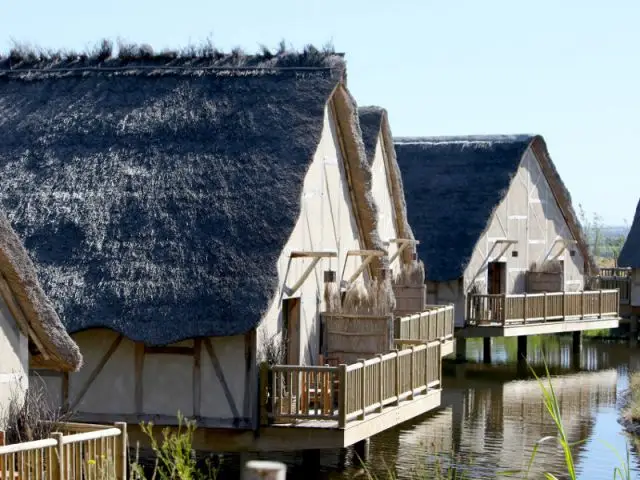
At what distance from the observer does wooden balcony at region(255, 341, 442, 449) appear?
16906 millimetres

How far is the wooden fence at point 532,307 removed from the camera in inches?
1228

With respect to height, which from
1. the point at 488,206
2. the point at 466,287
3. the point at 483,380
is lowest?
the point at 483,380

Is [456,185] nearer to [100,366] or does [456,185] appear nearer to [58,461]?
[100,366]

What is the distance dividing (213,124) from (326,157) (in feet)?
7.07

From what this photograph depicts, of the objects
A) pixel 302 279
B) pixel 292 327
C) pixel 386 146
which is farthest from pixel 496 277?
pixel 302 279

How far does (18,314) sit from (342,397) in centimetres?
560

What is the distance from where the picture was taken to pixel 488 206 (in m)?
33.9

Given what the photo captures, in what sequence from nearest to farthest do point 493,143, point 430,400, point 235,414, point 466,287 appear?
1. point 235,414
2. point 430,400
3. point 466,287
4. point 493,143

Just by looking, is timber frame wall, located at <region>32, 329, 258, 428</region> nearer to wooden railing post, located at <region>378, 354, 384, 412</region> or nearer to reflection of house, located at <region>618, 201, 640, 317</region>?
wooden railing post, located at <region>378, 354, 384, 412</region>

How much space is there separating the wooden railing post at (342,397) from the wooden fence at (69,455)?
4425mm

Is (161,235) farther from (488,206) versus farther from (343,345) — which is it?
(488,206)

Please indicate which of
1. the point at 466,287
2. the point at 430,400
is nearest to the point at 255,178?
the point at 430,400

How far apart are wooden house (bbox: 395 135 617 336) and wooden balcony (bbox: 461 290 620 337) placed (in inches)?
1.1

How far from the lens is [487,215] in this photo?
33.7m
